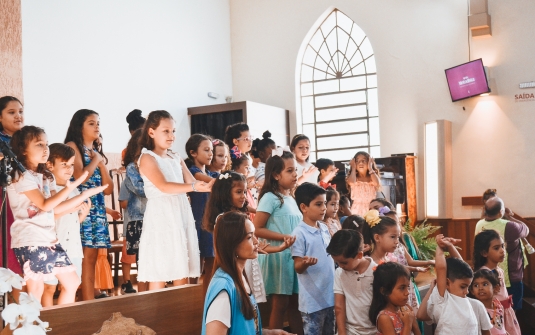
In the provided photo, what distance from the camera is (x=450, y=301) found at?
3.66 meters

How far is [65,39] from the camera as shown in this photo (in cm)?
714

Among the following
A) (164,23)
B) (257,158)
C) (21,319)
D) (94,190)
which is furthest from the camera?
(164,23)

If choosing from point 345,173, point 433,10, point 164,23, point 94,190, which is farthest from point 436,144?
point 94,190

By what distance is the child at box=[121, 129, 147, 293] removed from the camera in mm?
4066

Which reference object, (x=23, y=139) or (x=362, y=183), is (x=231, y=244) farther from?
(x=362, y=183)

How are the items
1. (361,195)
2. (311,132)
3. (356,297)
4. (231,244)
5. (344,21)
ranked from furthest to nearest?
(311,132) < (344,21) < (361,195) < (356,297) < (231,244)

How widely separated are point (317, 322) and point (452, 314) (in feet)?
2.54

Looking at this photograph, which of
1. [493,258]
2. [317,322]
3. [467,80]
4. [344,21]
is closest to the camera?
[317,322]

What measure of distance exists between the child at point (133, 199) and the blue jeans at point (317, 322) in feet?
4.02

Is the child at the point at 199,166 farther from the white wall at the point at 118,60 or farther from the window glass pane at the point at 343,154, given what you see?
the window glass pane at the point at 343,154

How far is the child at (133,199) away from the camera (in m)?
4.07

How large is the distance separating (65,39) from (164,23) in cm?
210

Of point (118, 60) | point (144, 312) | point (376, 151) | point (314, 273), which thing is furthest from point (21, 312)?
point (376, 151)

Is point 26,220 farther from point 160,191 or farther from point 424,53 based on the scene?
point 424,53
